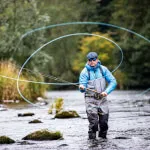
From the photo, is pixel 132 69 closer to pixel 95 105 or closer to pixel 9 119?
pixel 9 119

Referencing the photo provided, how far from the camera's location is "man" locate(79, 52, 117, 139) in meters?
13.1

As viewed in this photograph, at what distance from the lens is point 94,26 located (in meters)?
84.5

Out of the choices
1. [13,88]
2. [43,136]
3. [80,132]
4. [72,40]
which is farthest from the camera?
[72,40]

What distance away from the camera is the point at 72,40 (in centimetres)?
8506

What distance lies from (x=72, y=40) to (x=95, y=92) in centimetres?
7211

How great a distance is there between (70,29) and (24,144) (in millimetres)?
72653

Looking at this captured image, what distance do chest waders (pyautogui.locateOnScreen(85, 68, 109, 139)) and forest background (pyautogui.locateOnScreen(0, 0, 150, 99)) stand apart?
3.40 metres

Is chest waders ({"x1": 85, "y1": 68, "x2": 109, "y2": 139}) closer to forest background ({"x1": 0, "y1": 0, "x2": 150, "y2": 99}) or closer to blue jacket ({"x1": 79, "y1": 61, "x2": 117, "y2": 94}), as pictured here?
blue jacket ({"x1": 79, "y1": 61, "x2": 117, "y2": 94})

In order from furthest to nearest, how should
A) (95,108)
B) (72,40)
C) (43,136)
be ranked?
1. (72,40)
2. (43,136)
3. (95,108)

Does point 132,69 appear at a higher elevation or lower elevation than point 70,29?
lower

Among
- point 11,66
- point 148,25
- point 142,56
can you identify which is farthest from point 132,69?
point 11,66

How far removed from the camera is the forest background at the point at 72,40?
129 feet

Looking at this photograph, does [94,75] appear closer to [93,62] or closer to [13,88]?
[93,62]

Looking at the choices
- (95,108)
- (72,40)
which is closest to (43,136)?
(95,108)
